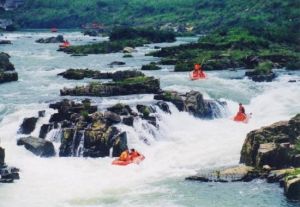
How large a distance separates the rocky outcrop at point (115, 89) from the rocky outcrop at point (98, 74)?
20.4 ft

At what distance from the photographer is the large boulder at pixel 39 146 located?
1774 inches

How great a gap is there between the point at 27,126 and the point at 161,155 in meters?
10.2

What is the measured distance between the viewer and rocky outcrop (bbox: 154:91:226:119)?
55.2m

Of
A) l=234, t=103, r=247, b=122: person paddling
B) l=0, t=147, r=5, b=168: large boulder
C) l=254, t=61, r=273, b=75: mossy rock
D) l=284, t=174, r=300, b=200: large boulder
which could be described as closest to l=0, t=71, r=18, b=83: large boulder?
l=254, t=61, r=273, b=75: mossy rock

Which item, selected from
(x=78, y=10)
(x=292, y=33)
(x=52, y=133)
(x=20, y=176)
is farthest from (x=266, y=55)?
(x=78, y=10)

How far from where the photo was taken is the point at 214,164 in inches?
1660

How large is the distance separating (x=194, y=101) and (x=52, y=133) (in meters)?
12.8

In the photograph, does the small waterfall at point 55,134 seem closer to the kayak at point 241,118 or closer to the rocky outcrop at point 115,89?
the rocky outcrop at point 115,89

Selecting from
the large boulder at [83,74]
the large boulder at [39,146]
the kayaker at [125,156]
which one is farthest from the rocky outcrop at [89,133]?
the large boulder at [83,74]

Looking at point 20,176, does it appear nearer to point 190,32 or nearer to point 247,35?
point 247,35

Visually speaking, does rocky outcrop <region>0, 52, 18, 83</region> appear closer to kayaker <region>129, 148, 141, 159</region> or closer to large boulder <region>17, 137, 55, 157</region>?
large boulder <region>17, 137, 55, 157</region>

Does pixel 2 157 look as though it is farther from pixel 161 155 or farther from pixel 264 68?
pixel 264 68

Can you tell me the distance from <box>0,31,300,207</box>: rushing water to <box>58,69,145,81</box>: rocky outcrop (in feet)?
5.00

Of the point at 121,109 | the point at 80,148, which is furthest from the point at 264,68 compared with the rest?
the point at 80,148
